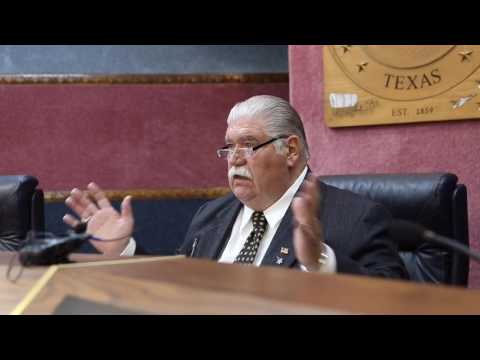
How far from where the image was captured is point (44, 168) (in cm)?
462

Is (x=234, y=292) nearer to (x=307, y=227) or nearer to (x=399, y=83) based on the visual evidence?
(x=307, y=227)

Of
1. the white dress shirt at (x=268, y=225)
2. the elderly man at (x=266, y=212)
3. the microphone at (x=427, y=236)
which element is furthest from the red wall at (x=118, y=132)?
the microphone at (x=427, y=236)

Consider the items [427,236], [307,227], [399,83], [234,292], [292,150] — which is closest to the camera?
[234,292]

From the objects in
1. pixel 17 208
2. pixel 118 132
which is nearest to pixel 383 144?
pixel 17 208

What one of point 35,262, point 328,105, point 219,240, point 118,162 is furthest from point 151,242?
point 35,262

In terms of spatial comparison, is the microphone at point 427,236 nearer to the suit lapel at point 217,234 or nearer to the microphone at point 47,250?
the microphone at point 47,250

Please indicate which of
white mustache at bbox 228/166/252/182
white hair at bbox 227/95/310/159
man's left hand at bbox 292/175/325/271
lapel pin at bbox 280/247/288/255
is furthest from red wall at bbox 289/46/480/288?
man's left hand at bbox 292/175/325/271

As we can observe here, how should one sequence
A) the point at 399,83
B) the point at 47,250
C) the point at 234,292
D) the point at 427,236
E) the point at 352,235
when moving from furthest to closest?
the point at 399,83 → the point at 352,235 → the point at 47,250 → the point at 427,236 → the point at 234,292

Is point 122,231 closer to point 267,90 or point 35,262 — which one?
point 35,262

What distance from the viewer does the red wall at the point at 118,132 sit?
4.61m

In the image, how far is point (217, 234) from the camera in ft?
7.33

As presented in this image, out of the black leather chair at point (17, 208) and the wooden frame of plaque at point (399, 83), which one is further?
the black leather chair at point (17, 208)

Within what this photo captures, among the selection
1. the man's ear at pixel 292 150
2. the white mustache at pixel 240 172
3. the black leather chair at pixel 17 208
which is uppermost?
the man's ear at pixel 292 150

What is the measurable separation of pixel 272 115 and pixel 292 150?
14 cm
